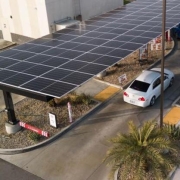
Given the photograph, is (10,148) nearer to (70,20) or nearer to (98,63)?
(98,63)

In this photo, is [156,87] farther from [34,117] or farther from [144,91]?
[34,117]

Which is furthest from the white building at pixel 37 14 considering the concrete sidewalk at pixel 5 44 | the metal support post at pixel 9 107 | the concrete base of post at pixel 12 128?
the concrete base of post at pixel 12 128

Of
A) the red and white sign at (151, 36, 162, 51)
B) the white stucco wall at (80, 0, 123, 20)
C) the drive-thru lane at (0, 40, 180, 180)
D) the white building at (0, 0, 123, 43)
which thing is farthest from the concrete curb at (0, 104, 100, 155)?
the white stucco wall at (80, 0, 123, 20)

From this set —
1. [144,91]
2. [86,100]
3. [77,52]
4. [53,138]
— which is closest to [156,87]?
[144,91]

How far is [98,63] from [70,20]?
13867mm

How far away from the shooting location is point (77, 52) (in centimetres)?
1797

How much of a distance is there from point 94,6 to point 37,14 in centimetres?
683

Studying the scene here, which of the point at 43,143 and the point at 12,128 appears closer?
the point at 43,143

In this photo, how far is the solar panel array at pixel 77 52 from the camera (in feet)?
48.2

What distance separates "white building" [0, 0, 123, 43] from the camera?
27.7 metres

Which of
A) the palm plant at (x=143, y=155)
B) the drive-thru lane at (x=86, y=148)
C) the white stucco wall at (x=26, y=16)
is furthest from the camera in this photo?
the white stucco wall at (x=26, y=16)

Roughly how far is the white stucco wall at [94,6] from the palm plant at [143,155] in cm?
2068

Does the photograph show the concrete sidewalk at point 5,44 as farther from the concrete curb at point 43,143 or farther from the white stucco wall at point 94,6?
the concrete curb at point 43,143

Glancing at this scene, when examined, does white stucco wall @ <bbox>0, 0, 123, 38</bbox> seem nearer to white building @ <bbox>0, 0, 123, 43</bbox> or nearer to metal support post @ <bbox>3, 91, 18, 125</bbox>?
white building @ <bbox>0, 0, 123, 43</bbox>
